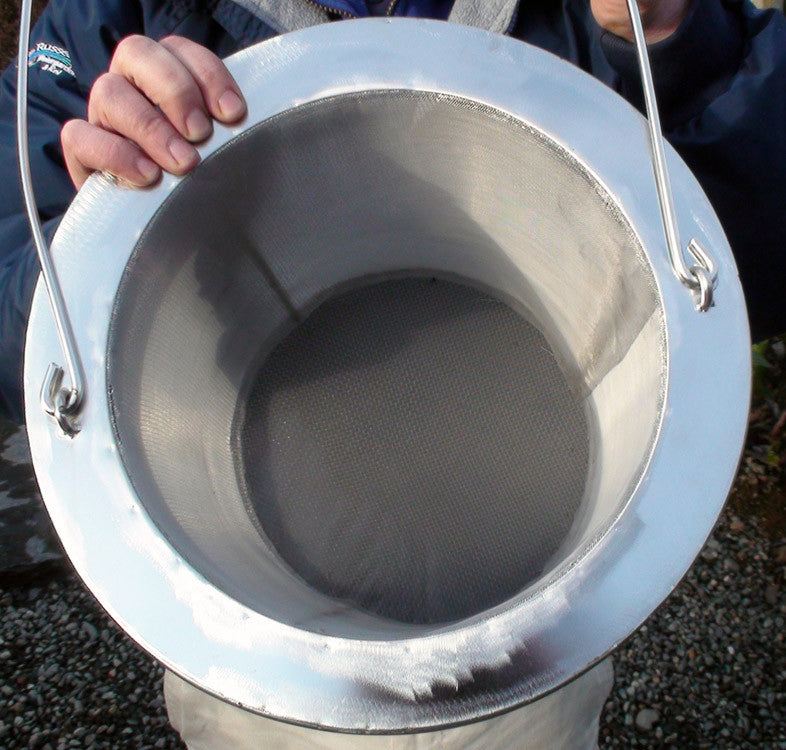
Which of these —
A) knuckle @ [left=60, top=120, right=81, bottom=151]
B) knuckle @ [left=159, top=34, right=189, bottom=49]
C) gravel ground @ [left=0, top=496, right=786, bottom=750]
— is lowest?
gravel ground @ [left=0, top=496, right=786, bottom=750]

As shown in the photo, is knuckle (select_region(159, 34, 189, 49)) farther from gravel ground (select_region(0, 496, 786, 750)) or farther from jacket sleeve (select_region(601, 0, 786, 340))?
gravel ground (select_region(0, 496, 786, 750))

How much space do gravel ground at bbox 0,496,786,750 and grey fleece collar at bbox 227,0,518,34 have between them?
0.91 m

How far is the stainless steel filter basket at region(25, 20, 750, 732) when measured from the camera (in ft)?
1.46

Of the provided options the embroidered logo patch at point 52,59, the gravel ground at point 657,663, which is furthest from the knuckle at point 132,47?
the gravel ground at point 657,663

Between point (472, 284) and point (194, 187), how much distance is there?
0.28 meters

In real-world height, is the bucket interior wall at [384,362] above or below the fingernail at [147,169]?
below

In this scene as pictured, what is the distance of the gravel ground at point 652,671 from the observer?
3.84 feet

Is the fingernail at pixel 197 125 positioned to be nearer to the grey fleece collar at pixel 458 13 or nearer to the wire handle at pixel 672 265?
the wire handle at pixel 672 265

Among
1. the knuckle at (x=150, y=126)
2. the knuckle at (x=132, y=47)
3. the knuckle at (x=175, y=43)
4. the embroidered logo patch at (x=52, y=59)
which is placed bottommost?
the embroidered logo patch at (x=52, y=59)

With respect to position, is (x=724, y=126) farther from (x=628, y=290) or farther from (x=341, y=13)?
(x=341, y=13)

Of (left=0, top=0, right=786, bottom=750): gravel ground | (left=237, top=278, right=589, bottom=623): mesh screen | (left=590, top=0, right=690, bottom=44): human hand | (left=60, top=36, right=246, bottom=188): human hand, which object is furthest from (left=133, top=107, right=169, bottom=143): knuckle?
(left=0, top=0, right=786, bottom=750): gravel ground

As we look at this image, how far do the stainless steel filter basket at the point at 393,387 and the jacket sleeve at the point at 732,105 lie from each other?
18 centimetres

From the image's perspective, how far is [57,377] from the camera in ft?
1.59

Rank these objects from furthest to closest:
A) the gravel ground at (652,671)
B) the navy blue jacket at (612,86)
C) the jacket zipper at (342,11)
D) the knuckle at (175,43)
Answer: the gravel ground at (652,671)
the jacket zipper at (342,11)
the navy blue jacket at (612,86)
the knuckle at (175,43)
